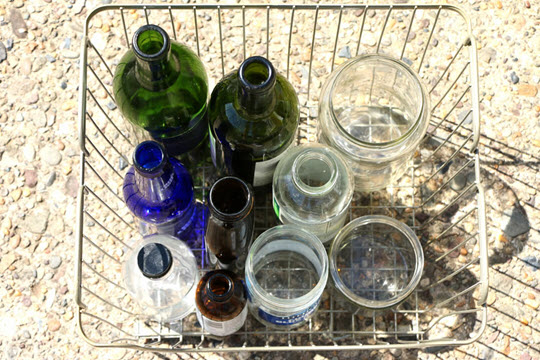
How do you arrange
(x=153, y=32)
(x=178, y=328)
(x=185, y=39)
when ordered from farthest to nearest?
(x=185, y=39), (x=178, y=328), (x=153, y=32)

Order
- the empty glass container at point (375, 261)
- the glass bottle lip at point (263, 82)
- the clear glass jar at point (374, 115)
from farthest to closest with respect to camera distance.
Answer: the empty glass container at point (375, 261) → the clear glass jar at point (374, 115) → the glass bottle lip at point (263, 82)

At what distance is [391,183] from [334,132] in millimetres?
140

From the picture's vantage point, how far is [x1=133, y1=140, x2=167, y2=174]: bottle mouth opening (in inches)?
22.5

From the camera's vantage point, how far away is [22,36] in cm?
84

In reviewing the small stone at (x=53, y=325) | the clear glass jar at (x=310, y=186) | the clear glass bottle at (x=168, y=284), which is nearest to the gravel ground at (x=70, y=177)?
the small stone at (x=53, y=325)

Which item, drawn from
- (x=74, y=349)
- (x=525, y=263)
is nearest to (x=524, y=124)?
(x=525, y=263)

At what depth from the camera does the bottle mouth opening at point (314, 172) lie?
0.58 metres

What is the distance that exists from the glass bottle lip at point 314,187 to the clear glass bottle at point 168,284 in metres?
0.16

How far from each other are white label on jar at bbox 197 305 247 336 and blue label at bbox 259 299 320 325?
2cm

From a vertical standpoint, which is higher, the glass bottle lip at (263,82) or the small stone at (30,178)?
the small stone at (30,178)

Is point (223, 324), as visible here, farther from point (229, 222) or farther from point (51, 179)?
point (51, 179)

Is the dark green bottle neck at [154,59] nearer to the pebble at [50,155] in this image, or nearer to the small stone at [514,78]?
the pebble at [50,155]

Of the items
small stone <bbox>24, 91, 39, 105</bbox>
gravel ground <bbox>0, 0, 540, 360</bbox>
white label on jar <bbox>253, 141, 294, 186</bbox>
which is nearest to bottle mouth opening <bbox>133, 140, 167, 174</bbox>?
white label on jar <bbox>253, 141, 294, 186</bbox>

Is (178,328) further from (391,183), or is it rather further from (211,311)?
Result: (391,183)
